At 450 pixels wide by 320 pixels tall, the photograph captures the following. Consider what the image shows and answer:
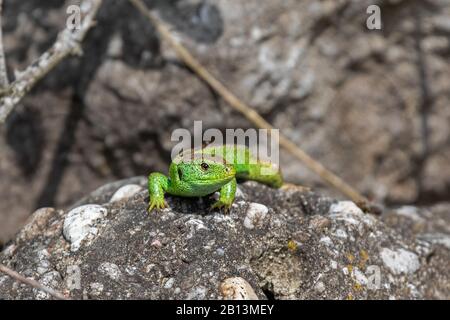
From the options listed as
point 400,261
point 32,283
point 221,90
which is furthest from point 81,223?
point 221,90

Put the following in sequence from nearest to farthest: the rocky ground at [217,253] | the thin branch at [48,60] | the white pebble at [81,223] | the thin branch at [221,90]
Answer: the rocky ground at [217,253], the white pebble at [81,223], the thin branch at [48,60], the thin branch at [221,90]

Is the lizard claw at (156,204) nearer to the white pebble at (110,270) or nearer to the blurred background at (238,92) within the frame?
the white pebble at (110,270)

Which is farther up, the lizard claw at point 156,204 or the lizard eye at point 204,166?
the lizard eye at point 204,166

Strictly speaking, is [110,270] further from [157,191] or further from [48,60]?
[48,60]

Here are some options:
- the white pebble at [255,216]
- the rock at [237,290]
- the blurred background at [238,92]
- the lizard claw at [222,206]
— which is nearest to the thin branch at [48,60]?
the blurred background at [238,92]

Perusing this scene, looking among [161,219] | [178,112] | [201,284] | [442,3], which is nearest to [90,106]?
[178,112]
